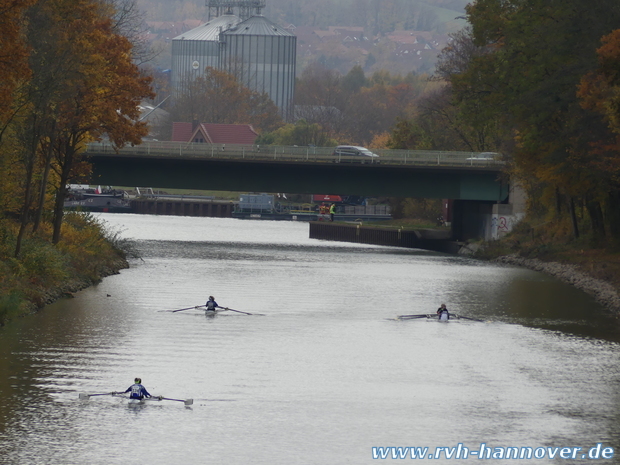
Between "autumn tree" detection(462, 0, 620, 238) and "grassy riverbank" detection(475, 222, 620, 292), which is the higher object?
"autumn tree" detection(462, 0, 620, 238)

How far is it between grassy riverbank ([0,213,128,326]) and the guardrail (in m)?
24.3

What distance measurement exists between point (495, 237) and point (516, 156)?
18700 mm

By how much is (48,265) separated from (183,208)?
422ft

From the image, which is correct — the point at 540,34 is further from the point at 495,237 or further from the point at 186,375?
the point at 186,375

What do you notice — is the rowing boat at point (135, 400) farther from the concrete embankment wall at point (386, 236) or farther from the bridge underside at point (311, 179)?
the concrete embankment wall at point (386, 236)

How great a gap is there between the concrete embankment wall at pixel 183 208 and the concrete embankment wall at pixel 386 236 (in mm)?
56200

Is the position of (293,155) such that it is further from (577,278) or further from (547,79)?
(577,278)

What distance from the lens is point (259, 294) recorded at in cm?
5356

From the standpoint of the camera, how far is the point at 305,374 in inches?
1272

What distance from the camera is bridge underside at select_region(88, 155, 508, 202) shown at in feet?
299

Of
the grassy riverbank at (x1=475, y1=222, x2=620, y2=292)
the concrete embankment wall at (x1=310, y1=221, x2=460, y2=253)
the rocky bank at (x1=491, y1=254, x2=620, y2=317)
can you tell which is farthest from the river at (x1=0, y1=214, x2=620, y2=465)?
the concrete embankment wall at (x1=310, y1=221, x2=460, y2=253)

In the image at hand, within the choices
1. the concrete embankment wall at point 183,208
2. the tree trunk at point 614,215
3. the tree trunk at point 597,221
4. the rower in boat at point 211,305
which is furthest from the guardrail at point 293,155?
the concrete embankment wall at point 183,208

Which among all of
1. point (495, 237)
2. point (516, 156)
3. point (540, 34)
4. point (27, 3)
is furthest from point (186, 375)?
point (495, 237)

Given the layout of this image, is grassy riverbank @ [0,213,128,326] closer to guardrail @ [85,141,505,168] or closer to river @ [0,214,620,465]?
river @ [0,214,620,465]
